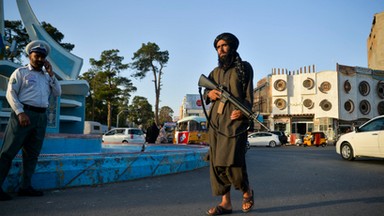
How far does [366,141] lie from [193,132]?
46.3 ft

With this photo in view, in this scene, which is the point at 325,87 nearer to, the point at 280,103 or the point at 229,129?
the point at 280,103

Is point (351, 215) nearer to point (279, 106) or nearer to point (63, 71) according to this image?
point (63, 71)

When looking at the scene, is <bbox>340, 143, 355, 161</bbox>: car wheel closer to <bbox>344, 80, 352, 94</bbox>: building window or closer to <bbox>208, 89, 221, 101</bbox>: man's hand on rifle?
<bbox>208, 89, 221, 101</bbox>: man's hand on rifle

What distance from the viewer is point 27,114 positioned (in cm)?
403

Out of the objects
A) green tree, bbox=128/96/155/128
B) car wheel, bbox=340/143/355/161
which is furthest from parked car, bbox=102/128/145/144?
green tree, bbox=128/96/155/128

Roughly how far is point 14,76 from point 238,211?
11.3 feet

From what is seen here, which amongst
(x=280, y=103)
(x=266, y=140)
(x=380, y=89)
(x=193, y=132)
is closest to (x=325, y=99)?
(x=280, y=103)

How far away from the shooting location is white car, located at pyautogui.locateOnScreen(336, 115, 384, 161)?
888 cm

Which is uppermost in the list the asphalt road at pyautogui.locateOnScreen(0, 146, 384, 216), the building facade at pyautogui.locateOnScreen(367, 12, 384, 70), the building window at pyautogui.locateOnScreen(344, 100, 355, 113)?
the building facade at pyautogui.locateOnScreen(367, 12, 384, 70)

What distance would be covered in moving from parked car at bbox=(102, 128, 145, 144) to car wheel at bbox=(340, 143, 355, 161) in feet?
57.5

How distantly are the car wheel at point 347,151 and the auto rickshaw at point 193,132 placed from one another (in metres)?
12.4

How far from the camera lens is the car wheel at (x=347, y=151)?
33.3ft

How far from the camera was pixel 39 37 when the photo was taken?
18078mm

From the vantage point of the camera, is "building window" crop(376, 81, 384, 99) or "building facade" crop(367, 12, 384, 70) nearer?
"building window" crop(376, 81, 384, 99)
